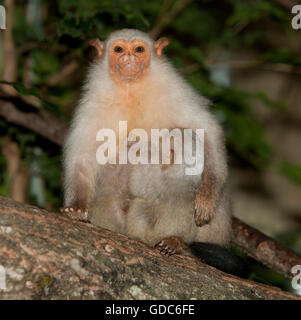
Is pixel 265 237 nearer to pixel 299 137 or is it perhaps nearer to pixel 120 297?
pixel 120 297

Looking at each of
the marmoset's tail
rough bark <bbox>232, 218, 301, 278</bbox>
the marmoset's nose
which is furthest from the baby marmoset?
rough bark <bbox>232, 218, 301, 278</bbox>

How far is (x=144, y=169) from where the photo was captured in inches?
167

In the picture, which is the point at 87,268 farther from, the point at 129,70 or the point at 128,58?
the point at 128,58

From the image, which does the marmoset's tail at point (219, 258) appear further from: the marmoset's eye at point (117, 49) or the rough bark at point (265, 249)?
the marmoset's eye at point (117, 49)

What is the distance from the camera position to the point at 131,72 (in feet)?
15.3

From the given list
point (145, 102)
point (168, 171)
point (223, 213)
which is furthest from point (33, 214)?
point (223, 213)

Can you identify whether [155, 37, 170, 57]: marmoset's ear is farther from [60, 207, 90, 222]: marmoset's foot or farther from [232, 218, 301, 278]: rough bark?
[232, 218, 301, 278]: rough bark

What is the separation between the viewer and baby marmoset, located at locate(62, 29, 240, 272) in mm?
4195

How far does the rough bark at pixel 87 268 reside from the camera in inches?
116

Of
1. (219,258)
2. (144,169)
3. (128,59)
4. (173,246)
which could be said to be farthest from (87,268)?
(128,59)

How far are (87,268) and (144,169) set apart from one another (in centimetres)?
132

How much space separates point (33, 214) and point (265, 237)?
288 centimetres

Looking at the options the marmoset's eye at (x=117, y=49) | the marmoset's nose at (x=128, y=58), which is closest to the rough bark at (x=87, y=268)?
the marmoset's nose at (x=128, y=58)

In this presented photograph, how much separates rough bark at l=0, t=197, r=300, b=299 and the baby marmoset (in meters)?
0.57
